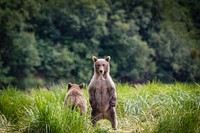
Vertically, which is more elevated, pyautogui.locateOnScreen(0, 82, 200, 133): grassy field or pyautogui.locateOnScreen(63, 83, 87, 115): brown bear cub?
pyautogui.locateOnScreen(63, 83, 87, 115): brown bear cub

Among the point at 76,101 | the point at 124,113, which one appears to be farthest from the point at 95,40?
the point at 76,101

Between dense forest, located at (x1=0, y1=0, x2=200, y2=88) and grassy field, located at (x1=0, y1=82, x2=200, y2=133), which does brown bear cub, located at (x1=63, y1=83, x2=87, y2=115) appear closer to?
grassy field, located at (x1=0, y1=82, x2=200, y2=133)

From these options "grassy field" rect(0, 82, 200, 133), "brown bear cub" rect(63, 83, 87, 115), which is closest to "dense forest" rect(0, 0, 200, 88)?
"grassy field" rect(0, 82, 200, 133)

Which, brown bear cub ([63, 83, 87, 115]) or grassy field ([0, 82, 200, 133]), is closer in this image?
grassy field ([0, 82, 200, 133])

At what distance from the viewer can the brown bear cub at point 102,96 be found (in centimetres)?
580

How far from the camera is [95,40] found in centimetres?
3950

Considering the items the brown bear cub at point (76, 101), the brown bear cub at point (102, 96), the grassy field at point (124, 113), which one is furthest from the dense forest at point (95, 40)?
the brown bear cub at point (102, 96)

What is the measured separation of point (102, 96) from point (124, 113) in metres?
1.16

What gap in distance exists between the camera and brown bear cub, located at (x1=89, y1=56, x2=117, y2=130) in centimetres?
580

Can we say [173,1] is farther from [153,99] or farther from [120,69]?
[153,99]

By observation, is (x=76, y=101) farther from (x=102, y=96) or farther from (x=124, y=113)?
(x=124, y=113)

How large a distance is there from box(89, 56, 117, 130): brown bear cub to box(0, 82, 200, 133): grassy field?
0.63 ft

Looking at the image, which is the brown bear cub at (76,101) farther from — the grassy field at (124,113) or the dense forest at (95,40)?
the dense forest at (95,40)

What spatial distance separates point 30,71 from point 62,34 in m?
7.18
